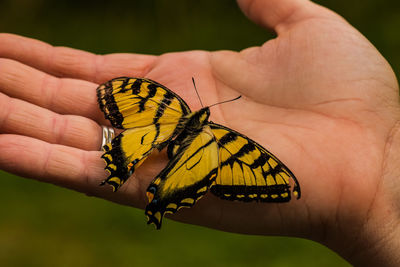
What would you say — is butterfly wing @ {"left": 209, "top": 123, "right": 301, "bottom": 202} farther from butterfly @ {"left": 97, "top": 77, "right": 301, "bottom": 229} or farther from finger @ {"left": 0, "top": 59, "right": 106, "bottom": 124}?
finger @ {"left": 0, "top": 59, "right": 106, "bottom": 124}

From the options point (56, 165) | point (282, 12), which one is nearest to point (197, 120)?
point (56, 165)

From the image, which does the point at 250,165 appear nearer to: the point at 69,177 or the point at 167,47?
the point at 69,177

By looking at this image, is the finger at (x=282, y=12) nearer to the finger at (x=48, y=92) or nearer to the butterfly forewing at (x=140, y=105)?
the butterfly forewing at (x=140, y=105)

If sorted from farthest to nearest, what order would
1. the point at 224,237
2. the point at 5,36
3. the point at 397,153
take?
the point at 224,237
the point at 5,36
the point at 397,153

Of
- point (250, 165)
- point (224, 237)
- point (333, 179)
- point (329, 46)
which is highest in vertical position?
point (329, 46)

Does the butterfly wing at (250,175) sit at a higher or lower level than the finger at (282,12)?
lower

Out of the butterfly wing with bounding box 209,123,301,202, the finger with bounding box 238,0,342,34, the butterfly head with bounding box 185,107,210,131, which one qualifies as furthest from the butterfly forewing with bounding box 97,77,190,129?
the finger with bounding box 238,0,342,34

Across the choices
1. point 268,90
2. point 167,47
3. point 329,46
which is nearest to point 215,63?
point 268,90

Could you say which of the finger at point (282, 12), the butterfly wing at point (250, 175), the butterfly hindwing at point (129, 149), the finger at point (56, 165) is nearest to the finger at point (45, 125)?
the finger at point (56, 165)

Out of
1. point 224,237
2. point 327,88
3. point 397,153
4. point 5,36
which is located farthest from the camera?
point 224,237
